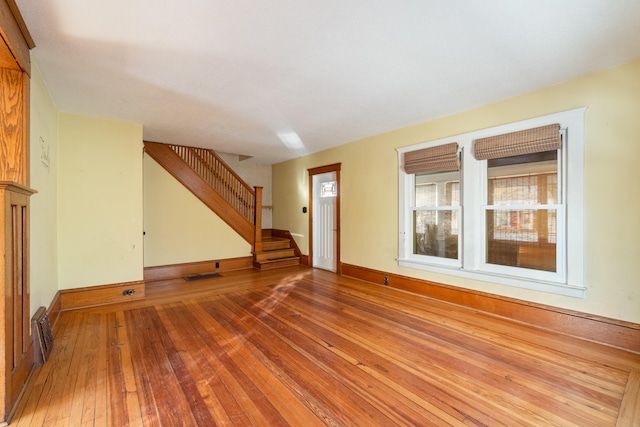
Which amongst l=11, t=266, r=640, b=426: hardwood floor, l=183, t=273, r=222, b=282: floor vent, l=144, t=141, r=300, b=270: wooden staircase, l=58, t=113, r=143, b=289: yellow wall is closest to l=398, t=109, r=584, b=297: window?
l=11, t=266, r=640, b=426: hardwood floor

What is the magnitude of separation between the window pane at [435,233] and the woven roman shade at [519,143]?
0.89 meters

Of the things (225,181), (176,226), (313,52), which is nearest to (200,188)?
(225,181)

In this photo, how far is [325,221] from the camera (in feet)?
20.2

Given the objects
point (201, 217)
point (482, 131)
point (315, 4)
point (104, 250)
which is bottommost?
point (104, 250)

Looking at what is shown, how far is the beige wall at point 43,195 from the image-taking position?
8.44 ft

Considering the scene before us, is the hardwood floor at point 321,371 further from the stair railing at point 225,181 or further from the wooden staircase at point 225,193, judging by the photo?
the stair railing at point 225,181

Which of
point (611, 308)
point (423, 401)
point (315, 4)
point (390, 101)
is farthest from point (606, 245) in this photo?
point (315, 4)

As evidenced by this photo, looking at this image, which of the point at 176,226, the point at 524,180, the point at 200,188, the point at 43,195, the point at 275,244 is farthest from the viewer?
the point at 275,244

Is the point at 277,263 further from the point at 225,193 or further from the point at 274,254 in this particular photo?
the point at 225,193

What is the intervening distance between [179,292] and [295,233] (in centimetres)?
301

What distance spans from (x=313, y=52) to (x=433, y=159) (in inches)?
94.6

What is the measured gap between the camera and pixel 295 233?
692 centimetres

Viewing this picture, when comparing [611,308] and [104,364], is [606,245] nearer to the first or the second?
[611,308]

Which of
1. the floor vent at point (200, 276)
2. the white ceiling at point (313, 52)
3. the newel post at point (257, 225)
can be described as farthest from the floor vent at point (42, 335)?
the newel post at point (257, 225)
